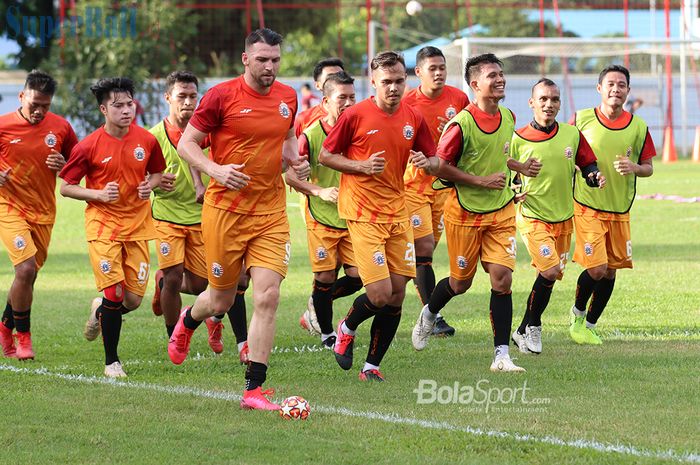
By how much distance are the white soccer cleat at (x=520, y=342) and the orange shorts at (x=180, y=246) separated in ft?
8.52

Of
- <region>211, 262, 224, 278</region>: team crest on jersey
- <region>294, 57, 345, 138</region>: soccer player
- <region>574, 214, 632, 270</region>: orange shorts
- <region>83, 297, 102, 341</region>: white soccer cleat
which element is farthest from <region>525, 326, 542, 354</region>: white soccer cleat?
<region>83, 297, 102, 341</region>: white soccer cleat

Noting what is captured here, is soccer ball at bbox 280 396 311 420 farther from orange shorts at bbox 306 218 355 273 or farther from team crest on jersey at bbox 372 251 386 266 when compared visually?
orange shorts at bbox 306 218 355 273

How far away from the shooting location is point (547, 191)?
10117 millimetres

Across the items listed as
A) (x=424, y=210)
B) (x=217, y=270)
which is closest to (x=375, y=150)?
(x=217, y=270)

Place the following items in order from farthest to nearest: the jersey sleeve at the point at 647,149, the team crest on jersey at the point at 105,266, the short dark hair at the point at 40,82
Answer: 1. the jersey sleeve at the point at 647,149
2. the short dark hair at the point at 40,82
3. the team crest on jersey at the point at 105,266

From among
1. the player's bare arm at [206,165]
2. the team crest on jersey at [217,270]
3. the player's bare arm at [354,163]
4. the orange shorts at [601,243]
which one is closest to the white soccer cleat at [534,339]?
the orange shorts at [601,243]

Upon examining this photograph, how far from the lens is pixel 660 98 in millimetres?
41656

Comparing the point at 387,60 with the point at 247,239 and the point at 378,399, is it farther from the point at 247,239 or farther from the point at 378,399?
the point at 378,399

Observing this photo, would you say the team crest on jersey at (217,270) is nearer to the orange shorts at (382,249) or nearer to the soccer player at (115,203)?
the orange shorts at (382,249)

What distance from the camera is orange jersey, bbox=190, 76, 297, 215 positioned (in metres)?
Result: 7.94

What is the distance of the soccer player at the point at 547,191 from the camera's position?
32.9 ft

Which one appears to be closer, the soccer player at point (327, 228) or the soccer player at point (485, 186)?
the soccer player at point (485, 186)

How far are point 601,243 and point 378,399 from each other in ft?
10.2

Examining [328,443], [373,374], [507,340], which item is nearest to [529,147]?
[507,340]
